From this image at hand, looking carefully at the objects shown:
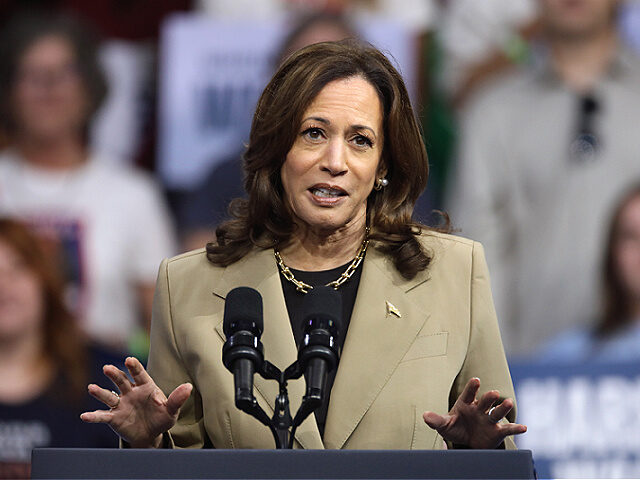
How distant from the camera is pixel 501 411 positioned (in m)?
1.99

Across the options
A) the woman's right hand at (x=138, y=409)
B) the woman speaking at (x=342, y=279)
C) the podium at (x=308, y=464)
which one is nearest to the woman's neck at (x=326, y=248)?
the woman speaking at (x=342, y=279)

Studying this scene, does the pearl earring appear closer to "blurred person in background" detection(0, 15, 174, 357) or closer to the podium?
the podium

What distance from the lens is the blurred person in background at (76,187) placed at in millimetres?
5723

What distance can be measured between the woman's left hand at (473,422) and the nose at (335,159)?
0.60 meters

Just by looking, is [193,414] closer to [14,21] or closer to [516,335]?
[516,335]

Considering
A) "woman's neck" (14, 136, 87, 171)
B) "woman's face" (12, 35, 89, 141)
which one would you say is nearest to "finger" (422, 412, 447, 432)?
"woman's neck" (14, 136, 87, 171)

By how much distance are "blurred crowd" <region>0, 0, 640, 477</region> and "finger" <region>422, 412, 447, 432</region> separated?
3.55 metres

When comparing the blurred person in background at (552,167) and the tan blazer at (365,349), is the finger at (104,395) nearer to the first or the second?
the tan blazer at (365,349)

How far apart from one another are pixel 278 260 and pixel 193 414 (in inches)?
16.8

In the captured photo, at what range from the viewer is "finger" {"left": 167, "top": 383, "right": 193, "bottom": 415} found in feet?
6.64

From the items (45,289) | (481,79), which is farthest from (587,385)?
(45,289)

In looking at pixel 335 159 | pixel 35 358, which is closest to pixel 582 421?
pixel 35 358

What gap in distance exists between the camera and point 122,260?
227 inches

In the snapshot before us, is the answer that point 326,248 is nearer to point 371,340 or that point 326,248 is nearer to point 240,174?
point 371,340
